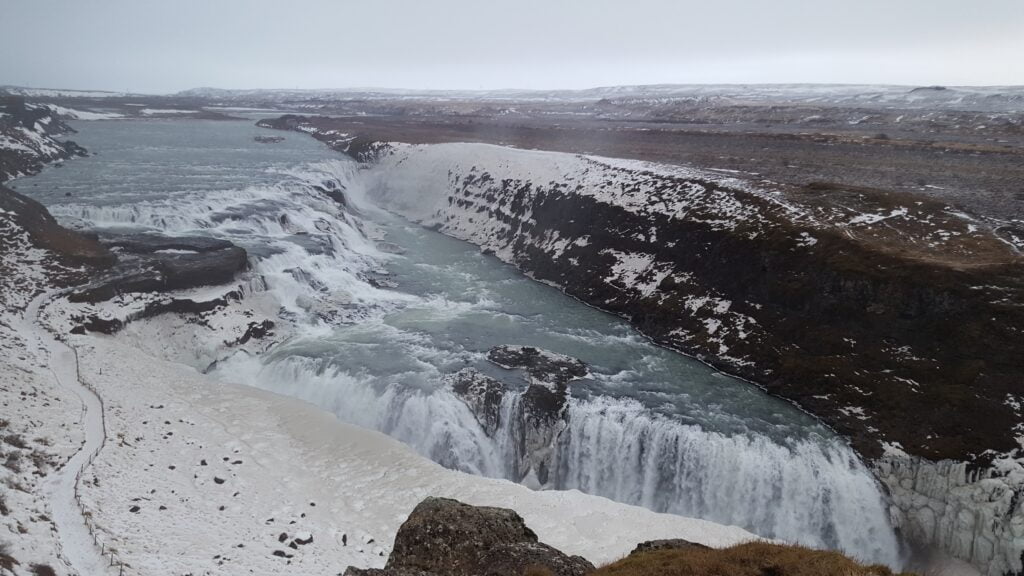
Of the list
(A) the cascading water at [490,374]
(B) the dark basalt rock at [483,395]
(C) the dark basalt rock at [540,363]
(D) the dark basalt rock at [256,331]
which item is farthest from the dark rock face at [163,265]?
(C) the dark basalt rock at [540,363]

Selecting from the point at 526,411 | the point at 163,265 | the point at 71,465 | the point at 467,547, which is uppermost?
the point at 163,265

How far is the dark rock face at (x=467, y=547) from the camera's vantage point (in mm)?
10711

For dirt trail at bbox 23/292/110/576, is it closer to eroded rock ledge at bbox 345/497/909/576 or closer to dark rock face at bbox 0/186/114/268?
dark rock face at bbox 0/186/114/268

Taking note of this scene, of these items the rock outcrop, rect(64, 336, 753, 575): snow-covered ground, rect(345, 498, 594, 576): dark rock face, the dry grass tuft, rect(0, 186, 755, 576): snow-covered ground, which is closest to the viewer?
the dry grass tuft

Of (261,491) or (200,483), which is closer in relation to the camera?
(200,483)

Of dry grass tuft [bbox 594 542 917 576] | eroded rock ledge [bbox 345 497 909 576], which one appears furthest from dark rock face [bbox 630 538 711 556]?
dry grass tuft [bbox 594 542 917 576]

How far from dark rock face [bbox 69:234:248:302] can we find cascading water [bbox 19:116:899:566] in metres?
2.01

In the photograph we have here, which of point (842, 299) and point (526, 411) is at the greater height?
point (842, 299)

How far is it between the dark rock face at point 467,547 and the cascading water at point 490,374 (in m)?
10.3

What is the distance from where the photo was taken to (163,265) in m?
31.8

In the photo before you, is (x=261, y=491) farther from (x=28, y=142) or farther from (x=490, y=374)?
(x=28, y=142)

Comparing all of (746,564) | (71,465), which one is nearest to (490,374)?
(71,465)

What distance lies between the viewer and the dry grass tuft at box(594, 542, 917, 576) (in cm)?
886

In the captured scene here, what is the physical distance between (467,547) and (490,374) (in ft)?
46.7
